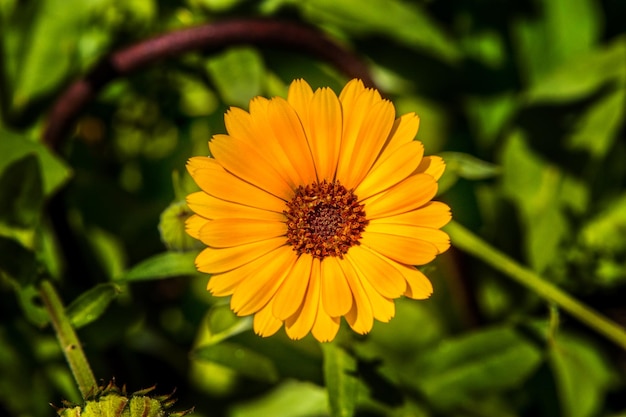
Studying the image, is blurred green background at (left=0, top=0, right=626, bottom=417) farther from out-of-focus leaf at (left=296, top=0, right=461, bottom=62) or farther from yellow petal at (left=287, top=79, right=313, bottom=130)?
yellow petal at (left=287, top=79, right=313, bottom=130)

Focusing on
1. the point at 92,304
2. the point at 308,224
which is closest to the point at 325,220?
the point at 308,224

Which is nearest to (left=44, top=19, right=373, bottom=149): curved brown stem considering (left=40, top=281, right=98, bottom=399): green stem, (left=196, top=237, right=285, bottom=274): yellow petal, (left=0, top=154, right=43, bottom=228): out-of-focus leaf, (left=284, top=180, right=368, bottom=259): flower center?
(left=0, top=154, right=43, bottom=228): out-of-focus leaf

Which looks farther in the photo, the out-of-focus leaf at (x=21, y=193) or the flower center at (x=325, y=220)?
the out-of-focus leaf at (x=21, y=193)

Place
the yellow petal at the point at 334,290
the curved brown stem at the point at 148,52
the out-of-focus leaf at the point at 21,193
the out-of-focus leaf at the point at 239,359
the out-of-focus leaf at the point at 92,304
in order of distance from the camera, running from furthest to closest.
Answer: the curved brown stem at the point at 148,52
the out-of-focus leaf at the point at 21,193
the out-of-focus leaf at the point at 239,359
the out-of-focus leaf at the point at 92,304
the yellow petal at the point at 334,290

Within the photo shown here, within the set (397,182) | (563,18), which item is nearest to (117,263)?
(397,182)

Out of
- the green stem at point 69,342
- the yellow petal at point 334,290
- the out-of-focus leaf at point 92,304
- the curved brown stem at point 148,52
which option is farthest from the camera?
the curved brown stem at point 148,52

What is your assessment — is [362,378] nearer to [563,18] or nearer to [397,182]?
[397,182]

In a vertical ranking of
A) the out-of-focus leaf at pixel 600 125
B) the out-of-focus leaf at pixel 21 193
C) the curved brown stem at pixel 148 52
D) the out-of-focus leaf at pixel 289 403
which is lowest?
the out-of-focus leaf at pixel 289 403

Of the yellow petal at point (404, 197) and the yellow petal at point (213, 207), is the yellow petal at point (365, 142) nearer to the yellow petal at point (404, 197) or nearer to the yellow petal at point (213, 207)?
the yellow petal at point (404, 197)

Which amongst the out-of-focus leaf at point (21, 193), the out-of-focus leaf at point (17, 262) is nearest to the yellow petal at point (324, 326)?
the out-of-focus leaf at point (17, 262)
